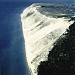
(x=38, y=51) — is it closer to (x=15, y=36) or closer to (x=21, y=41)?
(x=21, y=41)

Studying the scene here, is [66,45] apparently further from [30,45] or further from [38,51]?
[30,45]

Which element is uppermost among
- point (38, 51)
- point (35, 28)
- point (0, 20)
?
point (38, 51)

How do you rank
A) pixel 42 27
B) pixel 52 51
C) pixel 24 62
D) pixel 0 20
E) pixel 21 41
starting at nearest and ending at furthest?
pixel 52 51, pixel 24 62, pixel 21 41, pixel 42 27, pixel 0 20

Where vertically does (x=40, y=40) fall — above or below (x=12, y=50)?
above

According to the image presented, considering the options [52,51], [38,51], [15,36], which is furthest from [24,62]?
[15,36]

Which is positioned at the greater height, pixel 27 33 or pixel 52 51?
pixel 52 51

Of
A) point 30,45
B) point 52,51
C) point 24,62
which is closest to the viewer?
point 52,51

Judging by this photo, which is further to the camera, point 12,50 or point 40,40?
point 12,50

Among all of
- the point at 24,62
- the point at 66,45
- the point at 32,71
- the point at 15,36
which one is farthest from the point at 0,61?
the point at 15,36

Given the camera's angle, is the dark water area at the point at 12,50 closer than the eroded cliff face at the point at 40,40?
No

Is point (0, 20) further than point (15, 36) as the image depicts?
Yes

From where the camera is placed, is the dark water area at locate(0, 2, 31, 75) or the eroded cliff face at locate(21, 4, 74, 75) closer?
the eroded cliff face at locate(21, 4, 74, 75)
